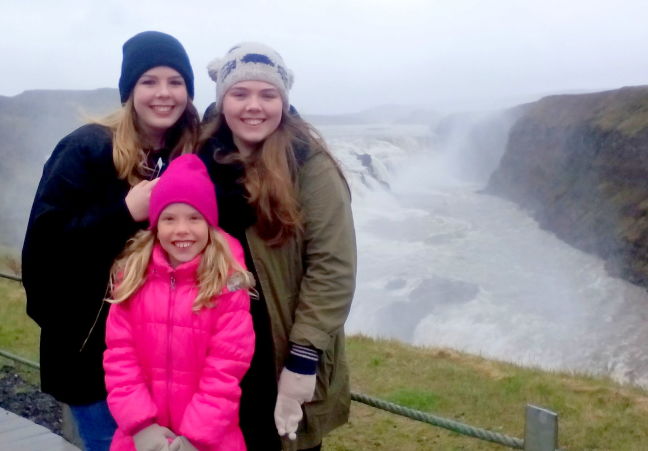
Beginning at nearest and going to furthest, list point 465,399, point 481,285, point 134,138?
point 134,138
point 465,399
point 481,285

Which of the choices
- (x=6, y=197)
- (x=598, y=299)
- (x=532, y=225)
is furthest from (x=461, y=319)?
(x=6, y=197)

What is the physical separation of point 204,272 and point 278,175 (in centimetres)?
36

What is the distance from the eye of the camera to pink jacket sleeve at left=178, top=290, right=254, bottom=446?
7.30 feet

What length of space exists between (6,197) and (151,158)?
39.2 meters

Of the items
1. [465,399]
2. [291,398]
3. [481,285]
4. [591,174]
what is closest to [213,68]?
[291,398]

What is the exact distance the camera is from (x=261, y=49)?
2402mm

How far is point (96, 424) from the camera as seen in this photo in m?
2.54

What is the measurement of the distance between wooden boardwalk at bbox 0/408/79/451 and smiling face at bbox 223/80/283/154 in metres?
2.29

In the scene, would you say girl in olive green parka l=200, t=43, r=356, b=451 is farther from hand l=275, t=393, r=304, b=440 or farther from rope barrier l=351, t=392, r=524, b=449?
rope barrier l=351, t=392, r=524, b=449

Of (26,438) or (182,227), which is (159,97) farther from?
(26,438)

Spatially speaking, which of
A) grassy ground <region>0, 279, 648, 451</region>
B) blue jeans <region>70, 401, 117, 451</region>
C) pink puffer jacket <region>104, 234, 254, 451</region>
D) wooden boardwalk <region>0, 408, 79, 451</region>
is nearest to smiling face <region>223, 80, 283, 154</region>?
pink puffer jacket <region>104, 234, 254, 451</region>

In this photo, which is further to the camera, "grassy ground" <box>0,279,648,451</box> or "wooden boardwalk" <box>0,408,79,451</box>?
"grassy ground" <box>0,279,648,451</box>

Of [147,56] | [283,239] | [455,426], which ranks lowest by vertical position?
[455,426]

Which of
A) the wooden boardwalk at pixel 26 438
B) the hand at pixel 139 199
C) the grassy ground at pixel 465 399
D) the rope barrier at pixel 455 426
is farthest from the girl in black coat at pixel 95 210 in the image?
the grassy ground at pixel 465 399
